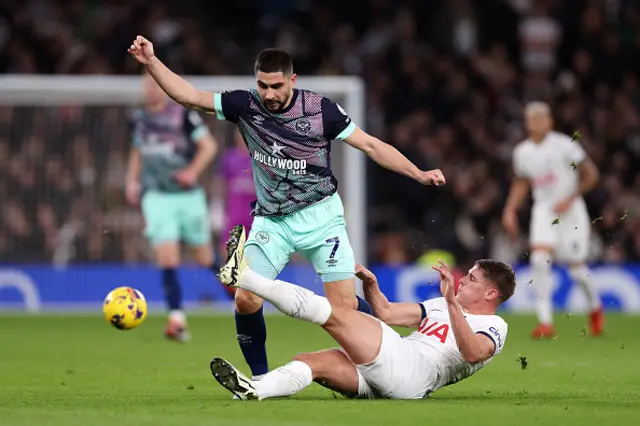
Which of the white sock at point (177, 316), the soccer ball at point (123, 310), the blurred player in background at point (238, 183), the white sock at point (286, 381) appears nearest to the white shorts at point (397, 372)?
the white sock at point (286, 381)

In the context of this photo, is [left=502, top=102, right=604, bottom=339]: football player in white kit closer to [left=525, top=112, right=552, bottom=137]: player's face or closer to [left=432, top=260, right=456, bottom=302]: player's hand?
[left=525, top=112, right=552, bottom=137]: player's face

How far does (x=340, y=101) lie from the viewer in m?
17.4

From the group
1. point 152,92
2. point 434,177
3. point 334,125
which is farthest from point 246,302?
point 152,92

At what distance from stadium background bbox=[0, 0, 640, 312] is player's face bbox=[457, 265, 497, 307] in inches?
339

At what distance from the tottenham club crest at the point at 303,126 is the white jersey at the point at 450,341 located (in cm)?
136

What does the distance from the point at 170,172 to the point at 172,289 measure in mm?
1213

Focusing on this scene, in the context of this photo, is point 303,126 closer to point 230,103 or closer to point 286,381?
point 230,103

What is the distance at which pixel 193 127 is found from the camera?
13.3 metres

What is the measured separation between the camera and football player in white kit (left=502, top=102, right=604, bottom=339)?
13.7m

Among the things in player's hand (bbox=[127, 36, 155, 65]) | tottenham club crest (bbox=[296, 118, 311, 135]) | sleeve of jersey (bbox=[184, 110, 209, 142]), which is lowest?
tottenham club crest (bbox=[296, 118, 311, 135])

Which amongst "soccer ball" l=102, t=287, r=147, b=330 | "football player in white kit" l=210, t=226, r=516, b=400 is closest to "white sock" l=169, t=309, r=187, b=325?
"soccer ball" l=102, t=287, r=147, b=330

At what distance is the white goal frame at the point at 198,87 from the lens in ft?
54.9

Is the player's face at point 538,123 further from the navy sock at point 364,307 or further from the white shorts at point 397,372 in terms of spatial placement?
the white shorts at point 397,372

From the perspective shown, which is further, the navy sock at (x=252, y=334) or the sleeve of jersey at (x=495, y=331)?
the navy sock at (x=252, y=334)
